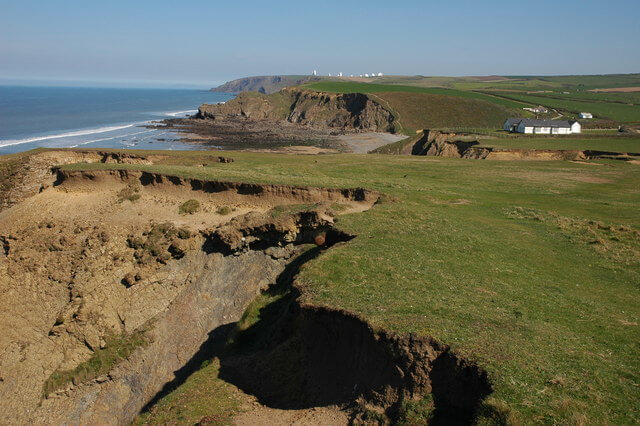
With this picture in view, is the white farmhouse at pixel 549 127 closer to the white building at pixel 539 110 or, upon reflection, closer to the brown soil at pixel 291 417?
the white building at pixel 539 110

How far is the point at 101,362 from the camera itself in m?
21.2

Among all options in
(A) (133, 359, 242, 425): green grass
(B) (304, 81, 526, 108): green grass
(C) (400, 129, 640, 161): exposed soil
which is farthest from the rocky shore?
(A) (133, 359, 242, 425): green grass

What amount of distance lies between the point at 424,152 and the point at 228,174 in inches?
2155

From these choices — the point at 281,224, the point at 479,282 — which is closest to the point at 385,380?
the point at 479,282

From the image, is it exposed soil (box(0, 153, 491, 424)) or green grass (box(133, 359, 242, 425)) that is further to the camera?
exposed soil (box(0, 153, 491, 424))

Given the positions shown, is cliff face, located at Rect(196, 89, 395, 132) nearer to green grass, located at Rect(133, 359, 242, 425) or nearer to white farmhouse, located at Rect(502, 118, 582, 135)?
white farmhouse, located at Rect(502, 118, 582, 135)

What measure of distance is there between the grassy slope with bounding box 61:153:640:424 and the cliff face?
344 ft

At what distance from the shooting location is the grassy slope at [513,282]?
10047mm

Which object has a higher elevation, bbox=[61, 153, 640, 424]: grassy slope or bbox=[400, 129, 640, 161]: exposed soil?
bbox=[61, 153, 640, 424]: grassy slope

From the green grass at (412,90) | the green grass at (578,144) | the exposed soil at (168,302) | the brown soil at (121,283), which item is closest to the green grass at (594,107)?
the green grass at (412,90)

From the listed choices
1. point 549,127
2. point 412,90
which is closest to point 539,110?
point 549,127

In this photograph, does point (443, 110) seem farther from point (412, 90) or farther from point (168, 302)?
point (168, 302)

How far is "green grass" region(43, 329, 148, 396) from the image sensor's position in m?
20.6

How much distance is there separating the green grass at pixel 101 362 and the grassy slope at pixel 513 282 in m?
10.4
